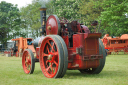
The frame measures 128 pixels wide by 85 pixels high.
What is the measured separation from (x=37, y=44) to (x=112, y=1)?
63.1 feet

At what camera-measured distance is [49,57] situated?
25.6 feet

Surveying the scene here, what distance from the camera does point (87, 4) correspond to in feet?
111

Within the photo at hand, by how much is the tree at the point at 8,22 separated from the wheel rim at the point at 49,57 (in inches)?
1252

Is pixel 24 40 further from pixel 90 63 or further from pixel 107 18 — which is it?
pixel 90 63

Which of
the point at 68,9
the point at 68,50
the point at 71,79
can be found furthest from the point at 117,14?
the point at 71,79

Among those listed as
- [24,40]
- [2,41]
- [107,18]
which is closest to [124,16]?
[107,18]

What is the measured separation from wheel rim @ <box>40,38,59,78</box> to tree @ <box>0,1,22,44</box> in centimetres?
3181

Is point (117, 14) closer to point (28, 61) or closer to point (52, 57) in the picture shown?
point (28, 61)

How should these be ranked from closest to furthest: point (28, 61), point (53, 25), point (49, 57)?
point (49, 57) < point (53, 25) < point (28, 61)

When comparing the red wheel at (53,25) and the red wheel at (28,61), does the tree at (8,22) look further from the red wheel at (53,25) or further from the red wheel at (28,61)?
the red wheel at (53,25)

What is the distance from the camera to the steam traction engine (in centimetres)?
744

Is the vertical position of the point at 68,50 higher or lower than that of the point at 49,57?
higher

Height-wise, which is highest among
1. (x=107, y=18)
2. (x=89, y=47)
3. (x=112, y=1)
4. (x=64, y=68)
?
(x=112, y=1)

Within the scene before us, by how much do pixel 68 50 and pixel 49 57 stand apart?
793mm
